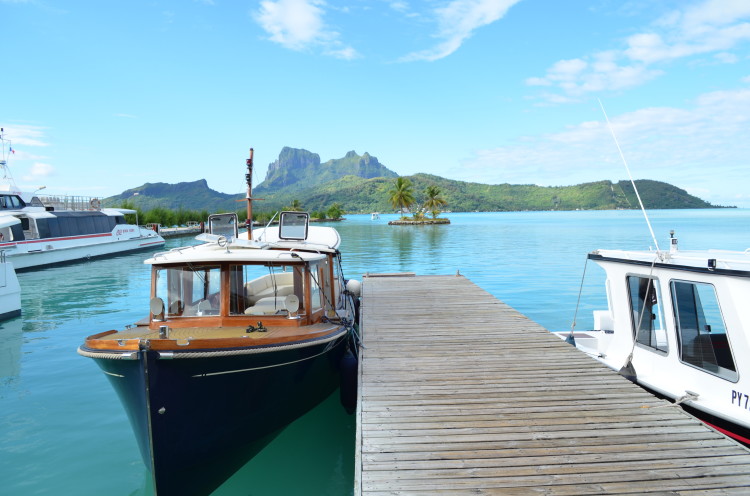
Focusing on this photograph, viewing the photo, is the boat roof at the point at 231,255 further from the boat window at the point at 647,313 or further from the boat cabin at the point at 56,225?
the boat cabin at the point at 56,225

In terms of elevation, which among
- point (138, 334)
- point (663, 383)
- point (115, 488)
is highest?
point (138, 334)

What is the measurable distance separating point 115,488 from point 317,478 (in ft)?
10.1

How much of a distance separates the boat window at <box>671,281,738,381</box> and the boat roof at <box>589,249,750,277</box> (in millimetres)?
280

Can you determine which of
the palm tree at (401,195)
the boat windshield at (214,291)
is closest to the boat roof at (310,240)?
the boat windshield at (214,291)

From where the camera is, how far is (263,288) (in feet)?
27.2

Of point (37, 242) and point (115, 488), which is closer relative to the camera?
point (115, 488)

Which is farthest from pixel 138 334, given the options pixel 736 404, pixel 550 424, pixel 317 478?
pixel 736 404

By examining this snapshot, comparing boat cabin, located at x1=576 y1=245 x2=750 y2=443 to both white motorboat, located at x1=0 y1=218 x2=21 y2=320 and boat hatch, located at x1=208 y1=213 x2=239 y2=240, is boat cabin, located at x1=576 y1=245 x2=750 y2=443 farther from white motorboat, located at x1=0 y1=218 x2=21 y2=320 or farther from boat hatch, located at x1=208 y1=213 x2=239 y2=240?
white motorboat, located at x1=0 y1=218 x2=21 y2=320

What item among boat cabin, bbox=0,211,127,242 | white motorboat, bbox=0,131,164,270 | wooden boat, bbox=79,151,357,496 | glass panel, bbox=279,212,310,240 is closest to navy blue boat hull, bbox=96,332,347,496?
wooden boat, bbox=79,151,357,496

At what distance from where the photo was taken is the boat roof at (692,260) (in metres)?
6.18

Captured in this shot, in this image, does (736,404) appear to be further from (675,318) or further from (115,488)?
(115,488)

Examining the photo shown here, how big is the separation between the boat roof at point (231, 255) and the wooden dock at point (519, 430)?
2.15m

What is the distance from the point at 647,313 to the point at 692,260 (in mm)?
1447

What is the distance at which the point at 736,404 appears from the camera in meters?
6.04
